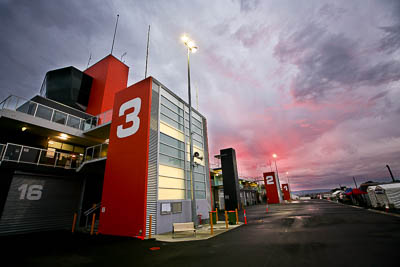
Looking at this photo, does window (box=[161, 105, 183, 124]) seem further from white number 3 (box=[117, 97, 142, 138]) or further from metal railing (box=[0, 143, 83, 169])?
metal railing (box=[0, 143, 83, 169])

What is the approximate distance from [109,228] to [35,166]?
7878 millimetres

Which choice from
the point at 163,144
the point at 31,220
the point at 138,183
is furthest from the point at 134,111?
the point at 31,220

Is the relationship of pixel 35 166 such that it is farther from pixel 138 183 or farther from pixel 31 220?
pixel 138 183

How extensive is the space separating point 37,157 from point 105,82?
39.6 feet

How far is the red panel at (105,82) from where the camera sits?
2250cm

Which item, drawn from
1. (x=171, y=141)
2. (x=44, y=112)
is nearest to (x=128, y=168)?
(x=171, y=141)

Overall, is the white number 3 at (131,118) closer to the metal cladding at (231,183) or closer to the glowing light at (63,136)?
the glowing light at (63,136)

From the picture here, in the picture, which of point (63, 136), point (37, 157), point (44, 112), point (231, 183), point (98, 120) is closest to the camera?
point (37, 157)

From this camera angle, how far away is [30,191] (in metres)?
14.4

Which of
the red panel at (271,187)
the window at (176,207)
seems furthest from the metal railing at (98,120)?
the red panel at (271,187)

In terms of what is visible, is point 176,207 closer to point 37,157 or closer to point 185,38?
point 37,157

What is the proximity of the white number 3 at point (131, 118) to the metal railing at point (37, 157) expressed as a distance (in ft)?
19.6

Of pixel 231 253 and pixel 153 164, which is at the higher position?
pixel 153 164

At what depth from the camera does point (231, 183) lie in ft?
84.3
